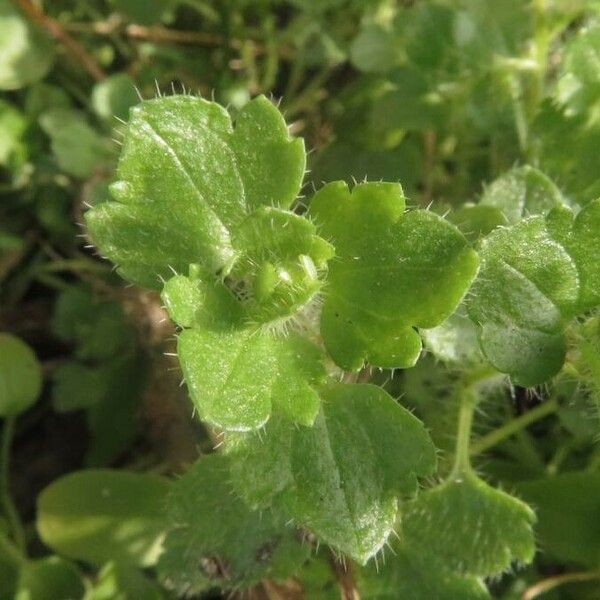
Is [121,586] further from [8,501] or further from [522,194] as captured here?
[522,194]

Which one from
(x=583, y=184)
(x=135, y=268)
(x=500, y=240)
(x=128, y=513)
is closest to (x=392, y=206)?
(x=500, y=240)

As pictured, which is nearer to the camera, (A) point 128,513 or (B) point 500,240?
(B) point 500,240

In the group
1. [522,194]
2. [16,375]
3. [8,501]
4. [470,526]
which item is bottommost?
[8,501]

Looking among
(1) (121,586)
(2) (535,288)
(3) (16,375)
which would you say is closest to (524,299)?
(2) (535,288)

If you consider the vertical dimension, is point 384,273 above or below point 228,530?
above

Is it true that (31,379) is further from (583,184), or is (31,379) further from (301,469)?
(583,184)
